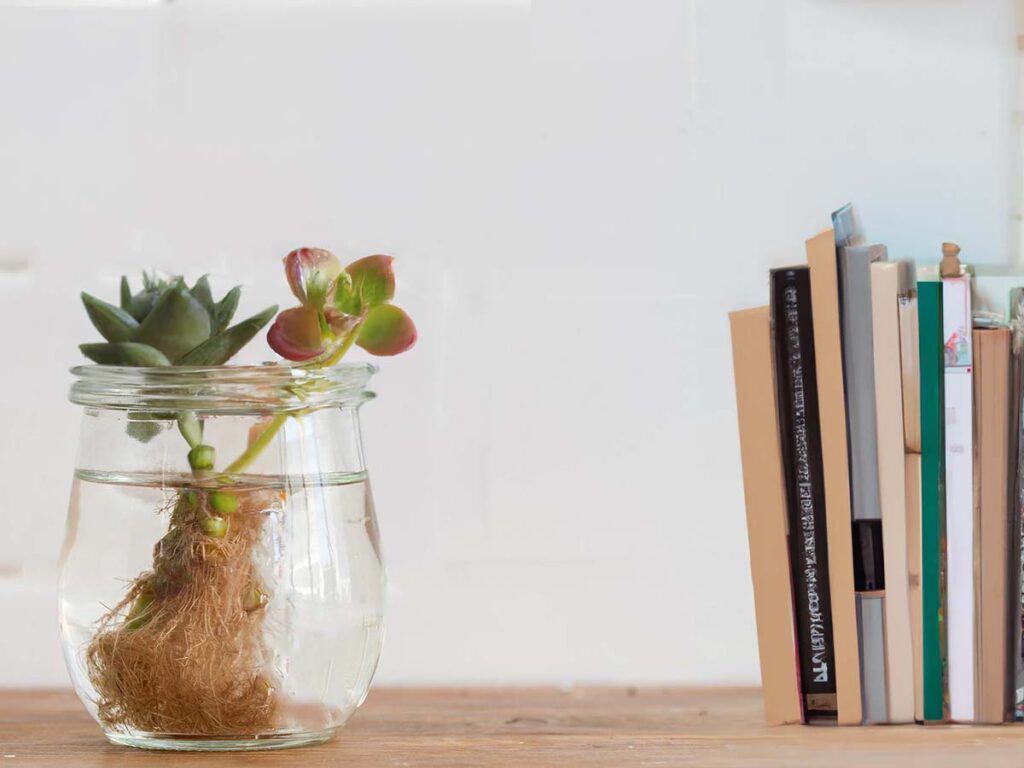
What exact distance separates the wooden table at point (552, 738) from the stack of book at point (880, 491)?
0.13 feet

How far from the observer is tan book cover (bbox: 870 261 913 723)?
82cm

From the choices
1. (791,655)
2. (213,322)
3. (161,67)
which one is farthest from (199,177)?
(791,655)

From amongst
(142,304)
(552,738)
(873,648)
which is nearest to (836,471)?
(873,648)

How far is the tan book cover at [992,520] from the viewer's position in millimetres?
809

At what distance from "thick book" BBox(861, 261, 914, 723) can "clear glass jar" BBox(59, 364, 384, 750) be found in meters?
0.37

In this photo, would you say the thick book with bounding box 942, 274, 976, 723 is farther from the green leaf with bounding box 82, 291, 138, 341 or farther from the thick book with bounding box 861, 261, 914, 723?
the green leaf with bounding box 82, 291, 138, 341

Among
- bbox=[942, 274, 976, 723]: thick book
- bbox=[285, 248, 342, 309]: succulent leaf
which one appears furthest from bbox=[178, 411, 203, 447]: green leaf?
bbox=[942, 274, 976, 723]: thick book

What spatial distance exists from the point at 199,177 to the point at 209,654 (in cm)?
48

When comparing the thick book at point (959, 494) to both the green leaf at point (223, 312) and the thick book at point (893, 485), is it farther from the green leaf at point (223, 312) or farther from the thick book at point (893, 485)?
the green leaf at point (223, 312)

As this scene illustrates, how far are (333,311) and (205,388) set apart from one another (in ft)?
0.32

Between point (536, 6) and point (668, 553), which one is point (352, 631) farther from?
point (536, 6)

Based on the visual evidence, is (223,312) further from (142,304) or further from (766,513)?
(766,513)

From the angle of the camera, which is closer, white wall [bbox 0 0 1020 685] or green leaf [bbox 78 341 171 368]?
green leaf [bbox 78 341 171 368]

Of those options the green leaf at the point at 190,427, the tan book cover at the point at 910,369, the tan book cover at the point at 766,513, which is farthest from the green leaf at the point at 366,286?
the tan book cover at the point at 910,369
